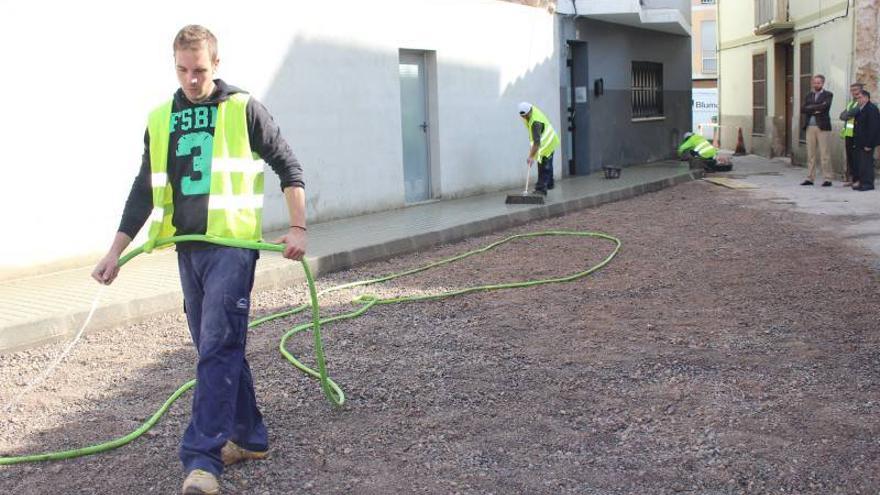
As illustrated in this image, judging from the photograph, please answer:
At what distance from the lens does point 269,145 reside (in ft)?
12.7

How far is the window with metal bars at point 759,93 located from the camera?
27.2 m

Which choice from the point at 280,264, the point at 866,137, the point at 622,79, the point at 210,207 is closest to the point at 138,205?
the point at 210,207

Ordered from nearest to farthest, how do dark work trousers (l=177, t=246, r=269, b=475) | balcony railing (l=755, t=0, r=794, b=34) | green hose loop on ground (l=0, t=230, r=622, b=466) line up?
1. dark work trousers (l=177, t=246, r=269, b=475)
2. green hose loop on ground (l=0, t=230, r=622, b=466)
3. balcony railing (l=755, t=0, r=794, b=34)

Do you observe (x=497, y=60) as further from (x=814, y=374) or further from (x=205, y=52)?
(x=205, y=52)

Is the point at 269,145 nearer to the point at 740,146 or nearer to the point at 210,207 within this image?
the point at 210,207

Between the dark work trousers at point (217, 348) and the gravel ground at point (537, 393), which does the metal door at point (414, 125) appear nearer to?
the gravel ground at point (537, 393)

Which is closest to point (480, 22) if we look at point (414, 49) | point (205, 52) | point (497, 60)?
point (497, 60)

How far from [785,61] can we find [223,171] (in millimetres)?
24779

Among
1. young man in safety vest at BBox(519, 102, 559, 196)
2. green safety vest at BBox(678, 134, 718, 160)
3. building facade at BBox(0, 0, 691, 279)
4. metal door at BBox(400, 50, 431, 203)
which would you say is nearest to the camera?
building facade at BBox(0, 0, 691, 279)

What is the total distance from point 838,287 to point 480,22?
9.60 metres

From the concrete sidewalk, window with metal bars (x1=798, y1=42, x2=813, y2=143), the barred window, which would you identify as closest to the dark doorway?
the barred window

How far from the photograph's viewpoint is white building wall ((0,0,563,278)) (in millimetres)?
8664

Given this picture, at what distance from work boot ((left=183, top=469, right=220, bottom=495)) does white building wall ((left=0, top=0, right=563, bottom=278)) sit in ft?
18.8

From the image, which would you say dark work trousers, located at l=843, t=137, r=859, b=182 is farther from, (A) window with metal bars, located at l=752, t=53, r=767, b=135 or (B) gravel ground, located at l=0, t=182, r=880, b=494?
(A) window with metal bars, located at l=752, t=53, r=767, b=135
